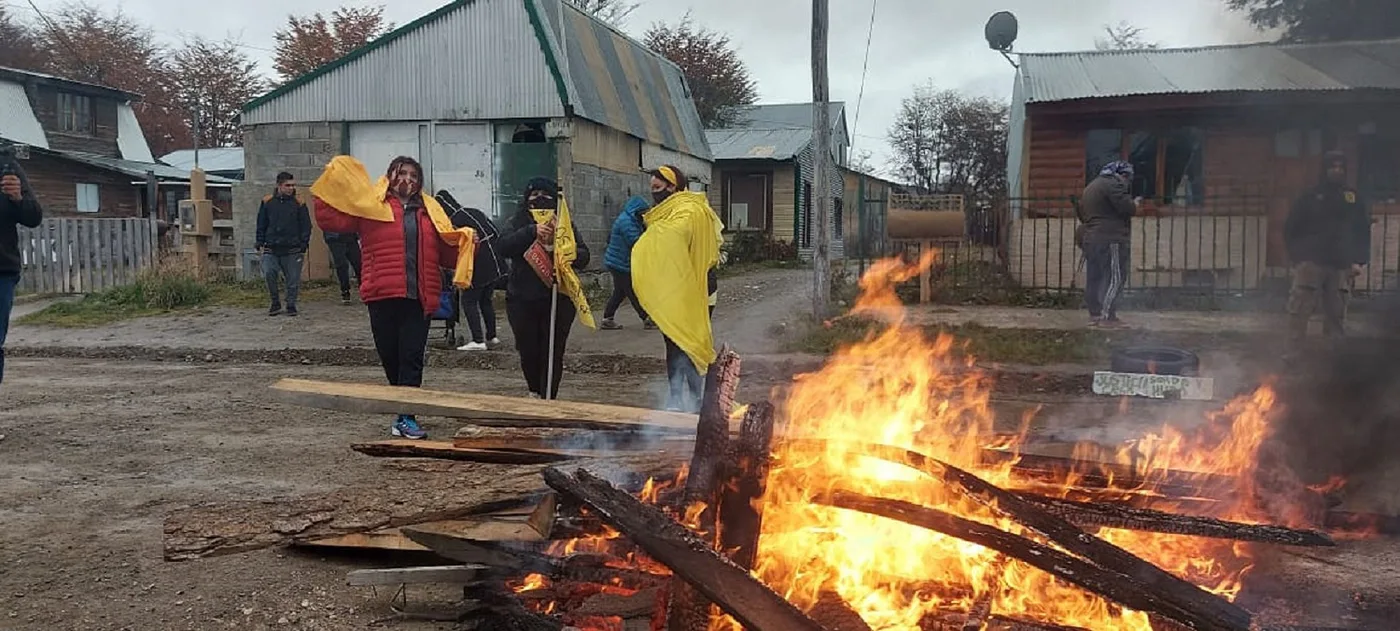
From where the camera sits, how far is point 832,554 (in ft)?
10.3

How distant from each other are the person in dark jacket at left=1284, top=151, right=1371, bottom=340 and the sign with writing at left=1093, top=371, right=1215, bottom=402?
8.78ft

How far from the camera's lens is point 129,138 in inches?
1358

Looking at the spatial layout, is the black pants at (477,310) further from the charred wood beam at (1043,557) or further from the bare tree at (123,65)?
the bare tree at (123,65)

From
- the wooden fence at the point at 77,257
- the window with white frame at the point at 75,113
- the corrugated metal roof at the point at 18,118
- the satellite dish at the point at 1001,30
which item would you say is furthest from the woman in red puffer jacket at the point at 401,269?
the window with white frame at the point at 75,113

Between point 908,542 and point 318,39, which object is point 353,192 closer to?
point 908,542

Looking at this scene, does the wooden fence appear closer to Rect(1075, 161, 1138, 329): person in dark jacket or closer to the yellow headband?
the yellow headband

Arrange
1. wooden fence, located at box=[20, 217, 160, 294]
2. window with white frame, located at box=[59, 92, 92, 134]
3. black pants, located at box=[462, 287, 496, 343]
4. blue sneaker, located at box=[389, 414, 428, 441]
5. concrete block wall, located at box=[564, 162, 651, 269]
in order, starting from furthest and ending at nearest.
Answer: window with white frame, located at box=[59, 92, 92, 134] → wooden fence, located at box=[20, 217, 160, 294] → concrete block wall, located at box=[564, 162, 651, 269] → black pants, located at box=[462, 287, 496, 343] → blue sneaker, located at box=[389, 414, 428, 441]

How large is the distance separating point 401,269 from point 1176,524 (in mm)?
4244

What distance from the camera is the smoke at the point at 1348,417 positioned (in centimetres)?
477

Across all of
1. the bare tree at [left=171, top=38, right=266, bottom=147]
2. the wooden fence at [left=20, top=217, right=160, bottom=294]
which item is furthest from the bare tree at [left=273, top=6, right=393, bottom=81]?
the wooden fence at [left=20, top=217, right=160, bottom=294]

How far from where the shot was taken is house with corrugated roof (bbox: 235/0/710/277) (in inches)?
572

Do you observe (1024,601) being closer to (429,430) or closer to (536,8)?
(429,430)

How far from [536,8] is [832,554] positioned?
12.9 metres

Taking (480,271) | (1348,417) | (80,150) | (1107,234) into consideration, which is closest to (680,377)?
(480,271)
